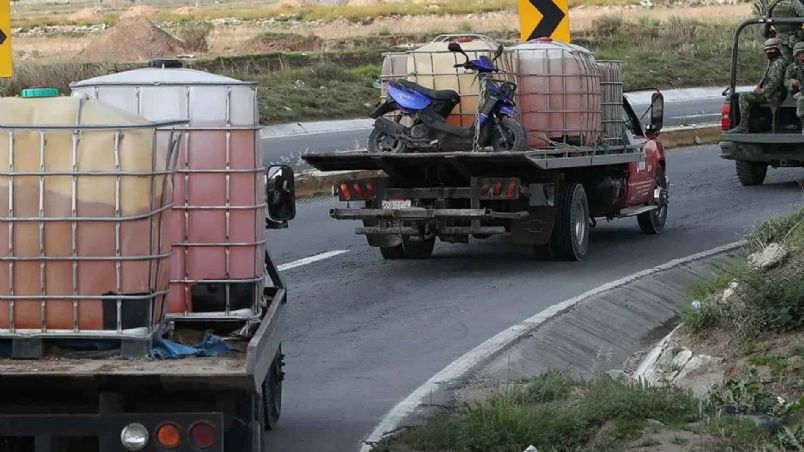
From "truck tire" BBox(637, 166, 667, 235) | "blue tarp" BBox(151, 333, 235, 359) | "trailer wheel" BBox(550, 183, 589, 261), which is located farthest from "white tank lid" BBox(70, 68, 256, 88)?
"truck tire" BBox(637, 166, 667, 235)

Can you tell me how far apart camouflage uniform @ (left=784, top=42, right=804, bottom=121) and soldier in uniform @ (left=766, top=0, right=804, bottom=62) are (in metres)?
0.22

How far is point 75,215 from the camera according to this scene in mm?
5812

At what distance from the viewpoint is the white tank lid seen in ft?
22.7

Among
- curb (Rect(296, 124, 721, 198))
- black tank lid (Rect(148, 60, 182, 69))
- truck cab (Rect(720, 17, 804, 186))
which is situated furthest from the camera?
curb (Rect(296, 124, 721, 198))

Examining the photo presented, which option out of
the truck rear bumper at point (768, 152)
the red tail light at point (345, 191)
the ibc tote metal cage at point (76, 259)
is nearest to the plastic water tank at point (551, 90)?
the red tail light at point (345, 191)

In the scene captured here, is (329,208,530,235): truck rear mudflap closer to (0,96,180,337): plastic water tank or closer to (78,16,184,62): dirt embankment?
(0,96,180,337): plastic water tank

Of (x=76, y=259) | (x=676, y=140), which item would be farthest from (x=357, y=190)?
(x=676, y=140)

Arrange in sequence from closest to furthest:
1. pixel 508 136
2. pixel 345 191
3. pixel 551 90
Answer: pixel 508 136 → pixel 345 191 → pixel 551 90

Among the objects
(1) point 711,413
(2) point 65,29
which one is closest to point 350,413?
(1) point 711,413

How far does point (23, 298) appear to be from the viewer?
19.3 feet

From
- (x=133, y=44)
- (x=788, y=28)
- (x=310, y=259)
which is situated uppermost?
(x=788, y=28)

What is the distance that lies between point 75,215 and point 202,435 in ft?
3.22

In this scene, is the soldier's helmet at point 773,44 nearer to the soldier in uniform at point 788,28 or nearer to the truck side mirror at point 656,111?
the soldier in uniform at point 788,28

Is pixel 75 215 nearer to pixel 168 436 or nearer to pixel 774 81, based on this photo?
pixel 168 436
